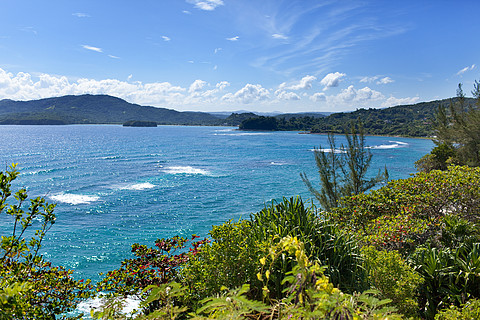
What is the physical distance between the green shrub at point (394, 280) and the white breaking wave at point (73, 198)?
2820 cm

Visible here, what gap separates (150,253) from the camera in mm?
4488

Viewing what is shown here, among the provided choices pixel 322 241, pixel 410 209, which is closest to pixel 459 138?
pixel 410 209

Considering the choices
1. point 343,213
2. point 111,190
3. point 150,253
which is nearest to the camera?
point 150,253

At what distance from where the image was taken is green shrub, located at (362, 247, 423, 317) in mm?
3768

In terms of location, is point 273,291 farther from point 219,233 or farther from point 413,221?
point 413,221

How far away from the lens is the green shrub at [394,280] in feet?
12.4

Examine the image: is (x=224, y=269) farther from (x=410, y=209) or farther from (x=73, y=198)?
(x=73, y=198)

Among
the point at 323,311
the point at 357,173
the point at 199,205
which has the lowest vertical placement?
the point at 199,205

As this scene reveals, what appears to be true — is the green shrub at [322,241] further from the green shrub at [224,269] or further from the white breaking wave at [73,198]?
the white breaking wave at [73,198]

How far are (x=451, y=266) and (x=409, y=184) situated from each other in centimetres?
357

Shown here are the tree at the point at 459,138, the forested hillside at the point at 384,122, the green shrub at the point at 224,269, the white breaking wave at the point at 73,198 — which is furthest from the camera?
the forested hillside at the point at 384,122

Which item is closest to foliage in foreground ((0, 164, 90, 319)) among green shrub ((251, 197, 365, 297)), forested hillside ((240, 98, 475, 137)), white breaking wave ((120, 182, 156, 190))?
green shrub ((251, 197, 365, 297))

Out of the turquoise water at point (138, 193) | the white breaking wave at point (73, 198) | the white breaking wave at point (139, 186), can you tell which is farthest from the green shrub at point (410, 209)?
the white breaking wave at point (139, 186)

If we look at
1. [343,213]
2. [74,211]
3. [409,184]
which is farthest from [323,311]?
Result: [74,211]
